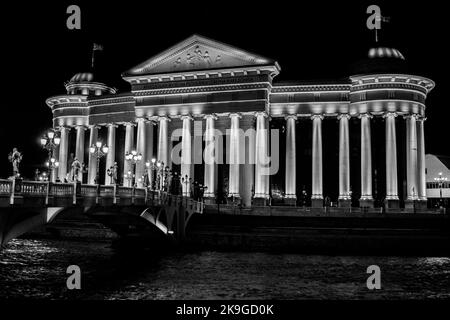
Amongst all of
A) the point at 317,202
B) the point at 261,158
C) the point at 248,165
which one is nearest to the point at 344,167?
the point at 317,202

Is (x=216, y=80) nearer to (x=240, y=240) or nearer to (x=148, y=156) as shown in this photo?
(x=148, y=156)

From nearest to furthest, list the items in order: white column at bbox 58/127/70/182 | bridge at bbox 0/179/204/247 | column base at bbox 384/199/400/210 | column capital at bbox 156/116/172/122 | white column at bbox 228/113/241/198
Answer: bridge at bbox 0/179/204/247 < column base at bbox 384/199/400/210 < white column at bbox 228/113/241/198 < column capital at bbox 156/116/172/122 < white column at bbox 58/127/70/182

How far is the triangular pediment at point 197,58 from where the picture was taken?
68.3 m

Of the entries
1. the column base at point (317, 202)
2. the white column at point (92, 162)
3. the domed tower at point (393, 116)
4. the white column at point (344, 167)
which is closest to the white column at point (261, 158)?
the column base at point (317, 202)

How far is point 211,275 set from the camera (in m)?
35.6

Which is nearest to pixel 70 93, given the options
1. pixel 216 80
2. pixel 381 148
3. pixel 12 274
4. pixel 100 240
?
pixel 216 80

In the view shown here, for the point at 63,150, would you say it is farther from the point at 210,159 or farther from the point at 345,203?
the point at 345,203

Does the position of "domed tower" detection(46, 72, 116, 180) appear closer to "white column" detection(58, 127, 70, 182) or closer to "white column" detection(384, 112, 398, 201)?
"white column" detection(58, 127, 70, 182)

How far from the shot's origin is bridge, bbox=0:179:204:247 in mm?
24214

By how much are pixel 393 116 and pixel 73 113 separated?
4573 centimetres

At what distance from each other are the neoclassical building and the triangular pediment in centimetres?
13

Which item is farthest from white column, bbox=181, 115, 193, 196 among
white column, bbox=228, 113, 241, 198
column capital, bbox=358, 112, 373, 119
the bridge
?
column capital, bbox=358, 112, 373, 119
